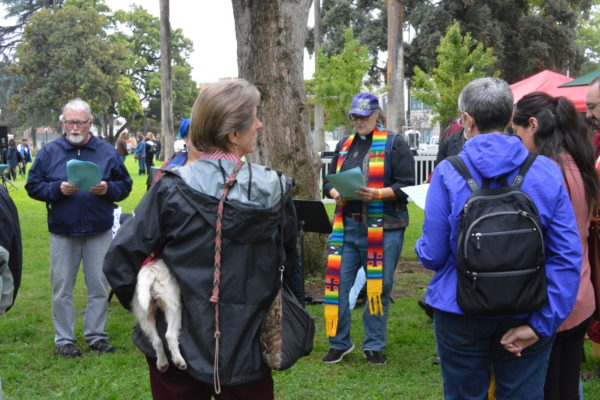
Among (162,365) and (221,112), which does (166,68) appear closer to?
(221,112)

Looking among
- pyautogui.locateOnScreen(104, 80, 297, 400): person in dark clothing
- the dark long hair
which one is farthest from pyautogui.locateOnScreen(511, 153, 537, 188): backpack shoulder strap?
pyautogui.locateOnScreen(104, 80, 297, 400): person in dark clothing

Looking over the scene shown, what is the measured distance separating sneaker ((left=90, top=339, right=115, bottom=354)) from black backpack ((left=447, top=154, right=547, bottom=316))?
4.14m

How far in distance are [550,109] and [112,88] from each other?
46.5m

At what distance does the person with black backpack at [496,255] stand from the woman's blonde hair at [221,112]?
2.77 feet

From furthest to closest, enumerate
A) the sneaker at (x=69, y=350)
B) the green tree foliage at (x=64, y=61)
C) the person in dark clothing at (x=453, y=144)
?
the green tree foliage at (x=64, y=61), the person in dark clothing at (x=453, y=144), the sneaker at (x=69, y=350)

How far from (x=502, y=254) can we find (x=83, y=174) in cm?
375

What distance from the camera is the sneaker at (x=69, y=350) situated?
18.9 feet

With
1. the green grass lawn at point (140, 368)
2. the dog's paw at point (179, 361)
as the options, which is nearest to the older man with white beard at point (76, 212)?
the green grass lawn at point (140, 368)

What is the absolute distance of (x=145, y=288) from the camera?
2.35m

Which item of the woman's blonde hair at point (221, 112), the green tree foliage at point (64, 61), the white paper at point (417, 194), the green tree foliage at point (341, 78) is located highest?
the green tree foliage at point (64, 61)

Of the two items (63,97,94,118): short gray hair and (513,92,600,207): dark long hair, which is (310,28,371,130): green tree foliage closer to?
(63,97,94,118): short gray hair

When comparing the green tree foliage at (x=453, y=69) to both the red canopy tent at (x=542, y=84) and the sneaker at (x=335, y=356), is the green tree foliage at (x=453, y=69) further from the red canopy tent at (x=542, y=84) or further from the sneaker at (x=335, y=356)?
the sneaker at (x=335, y=356)

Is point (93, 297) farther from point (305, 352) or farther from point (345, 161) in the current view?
point (305, 352)

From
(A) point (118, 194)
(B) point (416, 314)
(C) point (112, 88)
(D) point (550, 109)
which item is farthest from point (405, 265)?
(C) point (112, 88)
